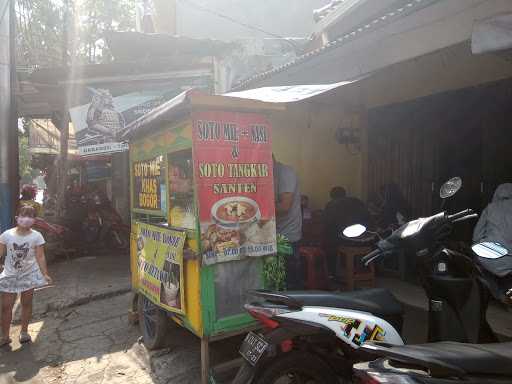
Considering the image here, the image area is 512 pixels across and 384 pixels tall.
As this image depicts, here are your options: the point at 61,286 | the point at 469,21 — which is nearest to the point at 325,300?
the point at 469,21

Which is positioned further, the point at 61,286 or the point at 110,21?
the point at 110,21

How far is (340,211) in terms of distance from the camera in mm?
5383

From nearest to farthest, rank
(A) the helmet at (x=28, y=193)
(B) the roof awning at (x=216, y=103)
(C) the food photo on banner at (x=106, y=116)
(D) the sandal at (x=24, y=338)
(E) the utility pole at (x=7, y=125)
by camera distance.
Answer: (B) the roof awning at (x=216, y=103), (D) the sandal at (x=24, y=338), (E) the utility pole at (x=7, y=125), (A) the helmet at (x=28, y=193), (C) the food photo on banner at (x=106, y=116)

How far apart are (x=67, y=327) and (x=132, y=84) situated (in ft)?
18.9

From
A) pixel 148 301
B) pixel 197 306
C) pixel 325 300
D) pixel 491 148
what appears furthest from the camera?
pixel 491 148

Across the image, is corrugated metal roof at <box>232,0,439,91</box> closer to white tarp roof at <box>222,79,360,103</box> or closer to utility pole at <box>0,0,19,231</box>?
white tarp roof at <box>222,79,360,103</box>

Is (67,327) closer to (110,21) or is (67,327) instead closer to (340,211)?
(340,211)

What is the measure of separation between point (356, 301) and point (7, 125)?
23.5 ft

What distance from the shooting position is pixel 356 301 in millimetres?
2393

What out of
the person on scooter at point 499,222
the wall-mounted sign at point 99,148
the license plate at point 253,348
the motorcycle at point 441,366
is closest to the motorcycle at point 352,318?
the license plate at point 253,348

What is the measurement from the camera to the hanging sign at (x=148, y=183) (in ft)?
12.6

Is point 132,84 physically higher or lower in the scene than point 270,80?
higher

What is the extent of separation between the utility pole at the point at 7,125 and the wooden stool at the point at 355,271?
5874 mm

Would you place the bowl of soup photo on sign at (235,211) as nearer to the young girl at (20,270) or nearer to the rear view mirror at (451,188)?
the rear view mirror at (451,188)
